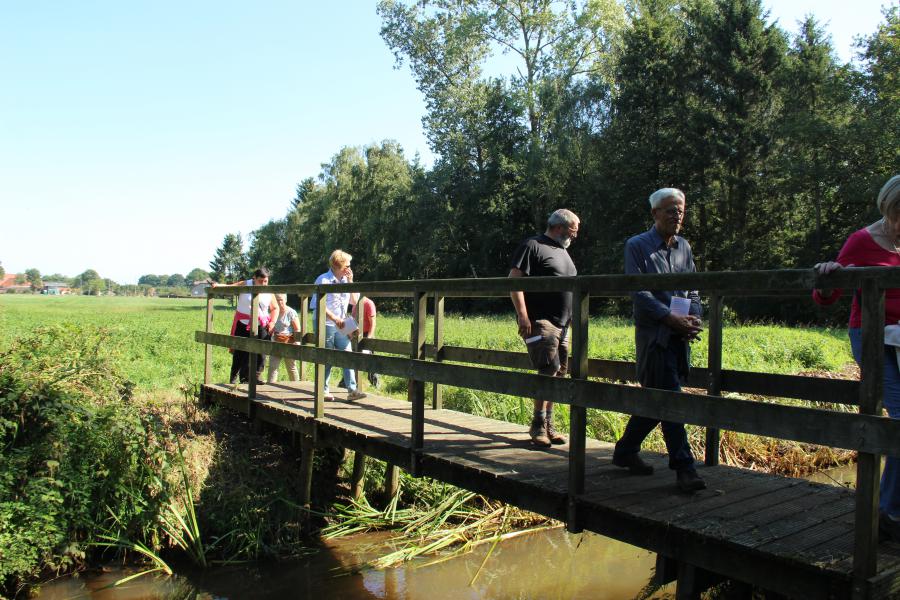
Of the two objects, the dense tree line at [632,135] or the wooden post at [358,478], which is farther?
the dense tree line at [632,135]

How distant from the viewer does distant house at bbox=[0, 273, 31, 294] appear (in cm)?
15995

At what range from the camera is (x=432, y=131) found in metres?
42.6

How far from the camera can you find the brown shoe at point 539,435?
530 cm

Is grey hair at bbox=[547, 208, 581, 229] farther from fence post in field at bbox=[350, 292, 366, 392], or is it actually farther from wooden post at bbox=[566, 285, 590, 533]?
fence post in field at bbox=[350, 292, 366, 392]

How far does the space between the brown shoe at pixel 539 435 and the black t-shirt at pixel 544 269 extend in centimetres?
78

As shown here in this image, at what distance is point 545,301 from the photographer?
16.8 ft

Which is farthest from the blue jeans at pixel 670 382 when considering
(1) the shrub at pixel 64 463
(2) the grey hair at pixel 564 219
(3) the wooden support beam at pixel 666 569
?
(1) the shrub at pixel 64 463

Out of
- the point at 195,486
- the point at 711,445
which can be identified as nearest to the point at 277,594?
the point at 195,486

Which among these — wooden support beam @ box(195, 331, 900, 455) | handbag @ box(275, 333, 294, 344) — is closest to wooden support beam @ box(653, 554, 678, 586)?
wooden support beam @ box(195, 331, 900, 455)

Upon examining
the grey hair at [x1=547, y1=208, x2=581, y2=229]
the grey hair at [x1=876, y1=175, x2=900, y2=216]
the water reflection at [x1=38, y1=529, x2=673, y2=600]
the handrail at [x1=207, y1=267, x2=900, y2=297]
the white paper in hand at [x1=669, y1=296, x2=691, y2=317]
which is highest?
the grey hair at [x1=547, y1=208, x2=581, y2=229]

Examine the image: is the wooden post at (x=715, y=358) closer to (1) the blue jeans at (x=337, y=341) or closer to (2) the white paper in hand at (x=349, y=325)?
(2) the white paper in hand at (x=349, y=325)

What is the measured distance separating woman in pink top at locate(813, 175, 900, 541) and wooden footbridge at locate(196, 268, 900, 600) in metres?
0.16

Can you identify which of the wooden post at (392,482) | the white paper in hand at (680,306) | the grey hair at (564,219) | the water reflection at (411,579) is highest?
the grey hair at (564,219)

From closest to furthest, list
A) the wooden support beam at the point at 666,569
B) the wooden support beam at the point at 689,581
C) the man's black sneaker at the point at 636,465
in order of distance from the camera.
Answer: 1. the wooden support beam at the point at 689,581
2. the wooden support beam at the point at 666,569
3. the man's black sneaker at the point at 636,465
